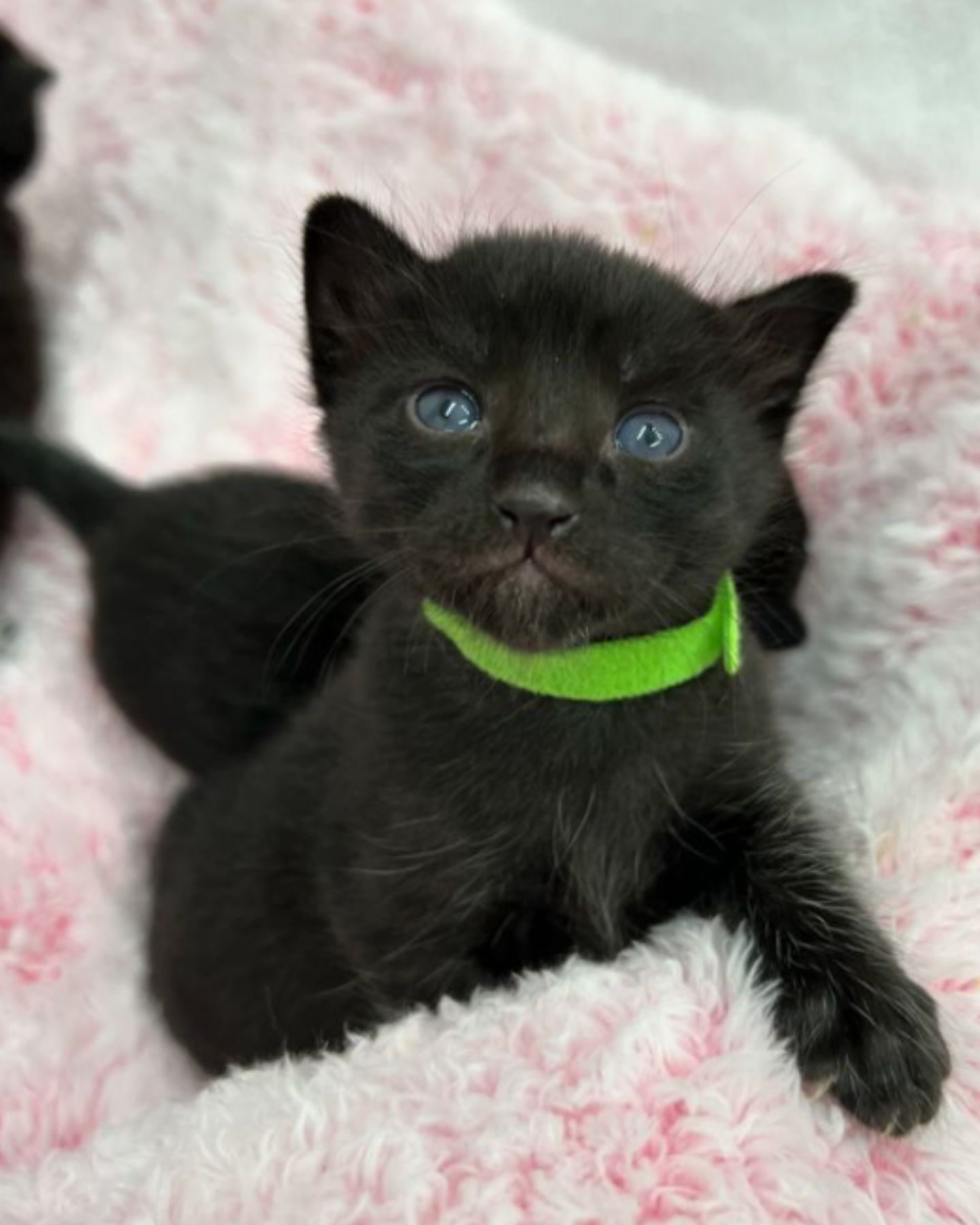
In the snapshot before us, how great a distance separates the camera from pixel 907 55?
1.77m

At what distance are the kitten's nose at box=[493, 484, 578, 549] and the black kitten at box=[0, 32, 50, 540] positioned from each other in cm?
126

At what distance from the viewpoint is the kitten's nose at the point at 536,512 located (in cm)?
79

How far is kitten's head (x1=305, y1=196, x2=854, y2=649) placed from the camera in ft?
2.74

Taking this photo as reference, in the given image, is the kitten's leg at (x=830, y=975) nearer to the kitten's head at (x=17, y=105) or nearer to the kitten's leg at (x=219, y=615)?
the kitten's leg at (x=219, y=615)

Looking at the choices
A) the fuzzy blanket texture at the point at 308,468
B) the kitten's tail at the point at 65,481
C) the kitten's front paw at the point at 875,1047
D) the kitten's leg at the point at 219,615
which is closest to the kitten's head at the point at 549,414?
the fuzzy blanket texture at the point at 308,468

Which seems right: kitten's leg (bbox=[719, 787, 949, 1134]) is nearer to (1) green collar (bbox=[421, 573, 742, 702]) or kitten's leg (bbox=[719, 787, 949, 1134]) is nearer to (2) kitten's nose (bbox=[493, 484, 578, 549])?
(1) green collar (bbox=[421, 573, 742, 702])

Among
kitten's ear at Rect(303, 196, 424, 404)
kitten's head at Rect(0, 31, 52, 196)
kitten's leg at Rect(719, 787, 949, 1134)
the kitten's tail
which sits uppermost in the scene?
kitten's ear at Rect(303, 196, 424, 404)

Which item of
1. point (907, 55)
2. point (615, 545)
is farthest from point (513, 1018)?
point (907, 55)

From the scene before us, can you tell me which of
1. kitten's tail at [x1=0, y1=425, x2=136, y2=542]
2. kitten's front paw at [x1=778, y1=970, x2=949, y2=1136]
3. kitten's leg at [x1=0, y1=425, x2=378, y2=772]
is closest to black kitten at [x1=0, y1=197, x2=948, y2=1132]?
kitten's front paw at [x1=778, y1=970, x2=949, y2=1136]

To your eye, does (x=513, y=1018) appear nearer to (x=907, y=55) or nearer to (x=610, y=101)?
(x=610, y=101)

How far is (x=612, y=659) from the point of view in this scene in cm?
98

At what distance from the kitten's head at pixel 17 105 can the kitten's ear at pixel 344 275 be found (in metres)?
1.08

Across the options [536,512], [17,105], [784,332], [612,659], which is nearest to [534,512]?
Answer: [536,512]

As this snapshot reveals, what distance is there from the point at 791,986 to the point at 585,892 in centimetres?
17
